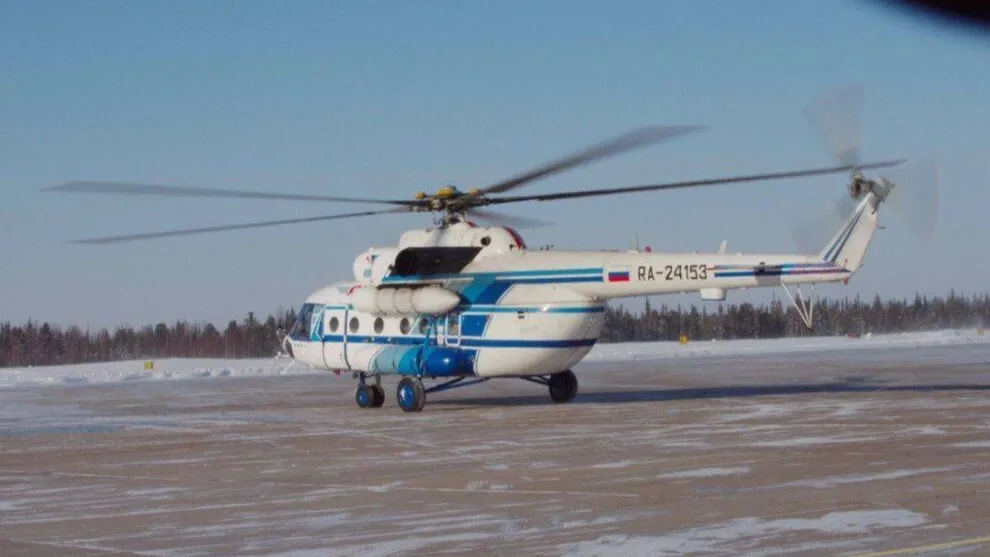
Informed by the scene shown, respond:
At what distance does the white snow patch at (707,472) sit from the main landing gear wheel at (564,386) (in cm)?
1370

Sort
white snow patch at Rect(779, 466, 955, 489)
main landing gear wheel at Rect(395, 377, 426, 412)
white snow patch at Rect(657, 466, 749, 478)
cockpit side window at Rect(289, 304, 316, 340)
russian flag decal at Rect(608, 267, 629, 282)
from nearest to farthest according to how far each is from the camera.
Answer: white snow patch at Rect(779, 466, 955, 489) < white snow patch at Rect(657, 466, 749, 478) < russian flag decal at Rect(608, 267, 629, 282) < main landing gear wheel at Rect(395, 377, 426, 412) < cockpit side window at Rect(289, 304, 316, 340)

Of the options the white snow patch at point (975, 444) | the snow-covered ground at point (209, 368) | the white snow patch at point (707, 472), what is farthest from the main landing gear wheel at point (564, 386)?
the snow-covered ground at point (209, 368)

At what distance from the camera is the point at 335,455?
18.6 meters

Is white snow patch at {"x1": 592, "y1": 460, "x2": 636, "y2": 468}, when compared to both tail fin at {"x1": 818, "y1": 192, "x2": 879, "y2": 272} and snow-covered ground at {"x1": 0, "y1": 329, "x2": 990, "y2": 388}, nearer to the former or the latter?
tail fin at {"x1": 818, "y1": 192, "x2": 879, "y2": 272}

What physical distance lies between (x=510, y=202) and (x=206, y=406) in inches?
419

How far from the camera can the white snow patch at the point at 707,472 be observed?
576 inches

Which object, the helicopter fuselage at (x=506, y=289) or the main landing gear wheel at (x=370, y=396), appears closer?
the helicopter fuselage at (x=506, y=289)

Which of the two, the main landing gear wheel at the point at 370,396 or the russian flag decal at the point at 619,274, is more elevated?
the russian flag decal at the point at 619,274

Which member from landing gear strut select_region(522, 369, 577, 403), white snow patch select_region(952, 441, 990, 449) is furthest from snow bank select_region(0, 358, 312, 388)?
white snow patch select_region(952, 441, 990, 449)

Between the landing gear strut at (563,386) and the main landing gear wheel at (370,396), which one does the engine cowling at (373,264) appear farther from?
the landing gear strut at (563,386)

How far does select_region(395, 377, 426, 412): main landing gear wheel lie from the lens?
27.8m

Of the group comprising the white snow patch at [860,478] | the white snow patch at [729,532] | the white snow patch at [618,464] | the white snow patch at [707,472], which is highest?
the white snow patch at [618,464]

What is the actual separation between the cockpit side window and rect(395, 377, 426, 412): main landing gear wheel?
4360 millimetres

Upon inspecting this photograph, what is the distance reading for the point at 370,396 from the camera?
29.9m
